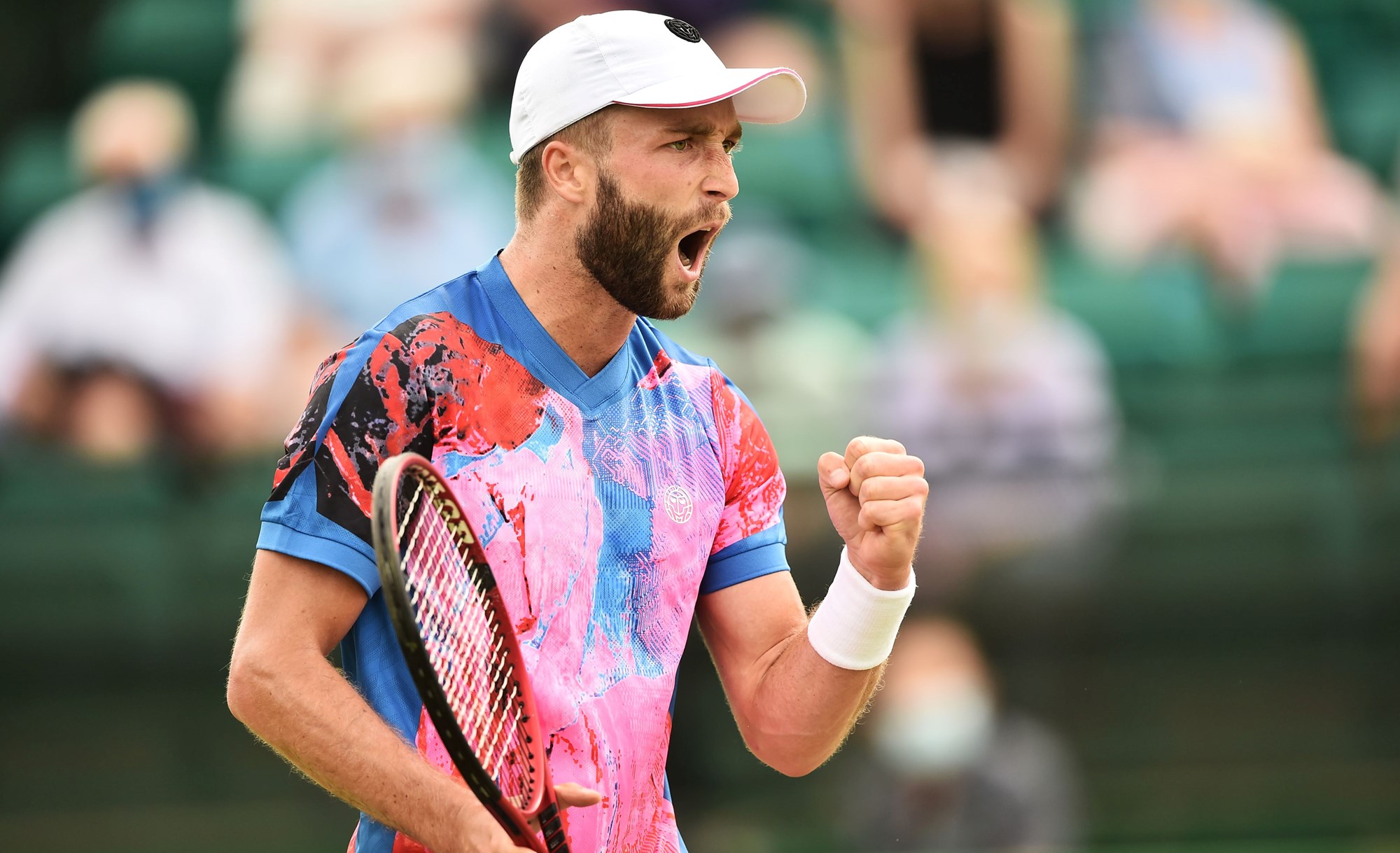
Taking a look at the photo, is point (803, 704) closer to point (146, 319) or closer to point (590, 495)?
point (590, 495)

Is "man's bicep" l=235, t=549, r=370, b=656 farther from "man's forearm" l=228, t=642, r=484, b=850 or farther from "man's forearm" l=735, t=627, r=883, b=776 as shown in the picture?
"man's forearm" l=735, t=627, r=883, b=776

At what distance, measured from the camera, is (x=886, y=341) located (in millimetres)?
7668

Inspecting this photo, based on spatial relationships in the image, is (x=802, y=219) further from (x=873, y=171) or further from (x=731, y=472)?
(x=731, y=472)

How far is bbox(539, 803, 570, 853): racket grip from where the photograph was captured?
2.30 m

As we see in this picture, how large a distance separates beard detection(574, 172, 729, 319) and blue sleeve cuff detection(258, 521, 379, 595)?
565 mm

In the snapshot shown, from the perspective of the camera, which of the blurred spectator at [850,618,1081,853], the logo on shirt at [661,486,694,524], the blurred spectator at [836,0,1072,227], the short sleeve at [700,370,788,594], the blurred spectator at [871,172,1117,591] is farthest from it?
the blurred spectator at [836,0,1072,227]

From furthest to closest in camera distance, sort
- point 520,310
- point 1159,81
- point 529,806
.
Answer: point 1159,81
point 520,310
point 529,806

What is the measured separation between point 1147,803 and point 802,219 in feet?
10.1

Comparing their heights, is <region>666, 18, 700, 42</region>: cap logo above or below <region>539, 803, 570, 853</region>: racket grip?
above

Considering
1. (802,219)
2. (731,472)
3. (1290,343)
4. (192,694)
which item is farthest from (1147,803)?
(731,472)

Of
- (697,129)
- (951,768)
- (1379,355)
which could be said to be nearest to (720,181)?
(697,129)

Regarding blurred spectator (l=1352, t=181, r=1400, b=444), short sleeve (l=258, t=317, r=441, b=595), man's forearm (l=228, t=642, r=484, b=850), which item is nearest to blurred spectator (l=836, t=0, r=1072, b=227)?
blurred spectator (l=1352, t=181, r=1400, b=444)

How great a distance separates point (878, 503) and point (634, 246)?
521 millimetres


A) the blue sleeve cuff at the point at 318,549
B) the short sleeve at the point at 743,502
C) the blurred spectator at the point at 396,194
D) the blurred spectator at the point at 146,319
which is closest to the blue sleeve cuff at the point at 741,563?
the short sleeve at the point at 743,502
